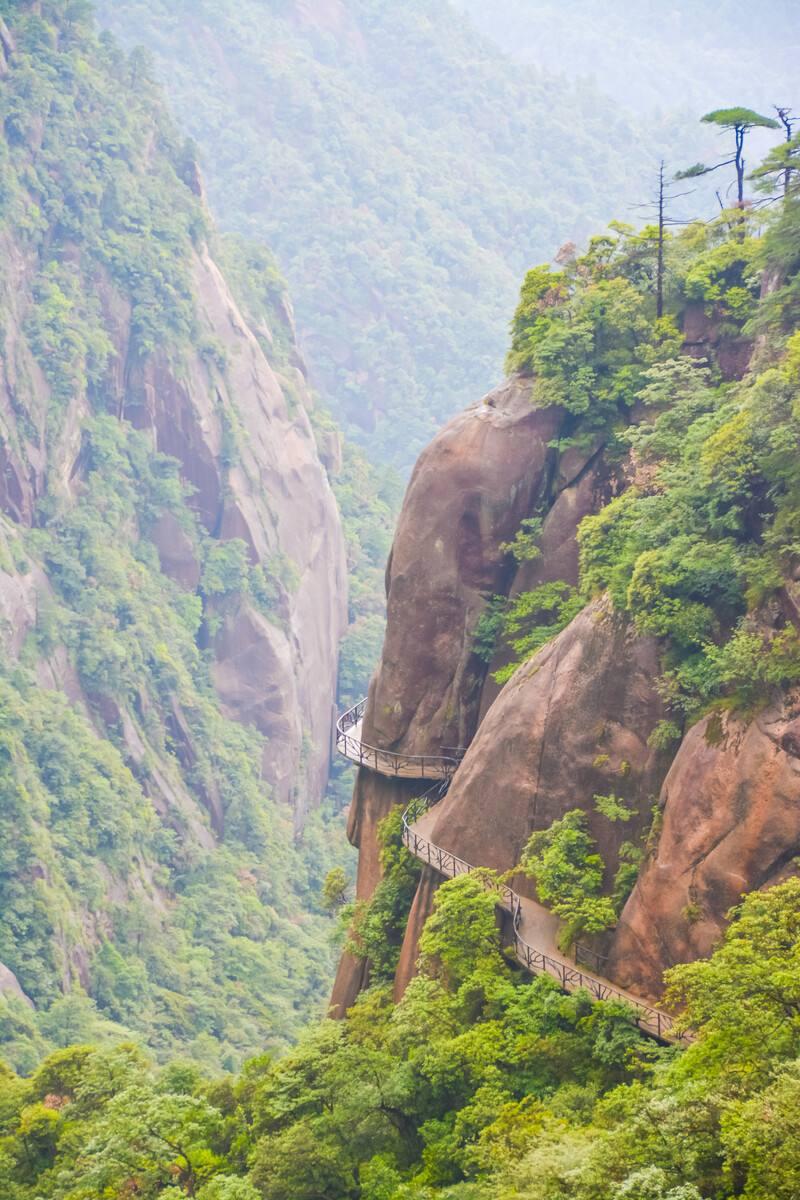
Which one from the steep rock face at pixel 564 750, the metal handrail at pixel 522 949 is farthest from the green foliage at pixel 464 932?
the steep rock face at pixel 564 750

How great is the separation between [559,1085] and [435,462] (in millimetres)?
15159

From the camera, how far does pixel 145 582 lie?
3743 inches

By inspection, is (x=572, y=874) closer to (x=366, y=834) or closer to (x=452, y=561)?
(x=452, y=561)

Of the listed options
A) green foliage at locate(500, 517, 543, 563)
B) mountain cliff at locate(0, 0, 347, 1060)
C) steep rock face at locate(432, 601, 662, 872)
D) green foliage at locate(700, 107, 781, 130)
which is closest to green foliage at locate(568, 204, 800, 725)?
steep rock face at locate(432, 601, 662, 872)

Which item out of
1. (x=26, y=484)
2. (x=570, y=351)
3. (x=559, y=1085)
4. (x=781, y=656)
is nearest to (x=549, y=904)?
(x=559, y=1085)

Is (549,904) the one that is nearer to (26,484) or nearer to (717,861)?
(717,861)

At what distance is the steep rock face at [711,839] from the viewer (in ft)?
85.6

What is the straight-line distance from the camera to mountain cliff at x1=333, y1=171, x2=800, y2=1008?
27.5 meters

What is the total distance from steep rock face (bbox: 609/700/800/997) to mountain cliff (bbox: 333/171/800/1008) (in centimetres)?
4

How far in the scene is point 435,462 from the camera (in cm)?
3759

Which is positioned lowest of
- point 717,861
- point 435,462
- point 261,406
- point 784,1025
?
point 784,1025

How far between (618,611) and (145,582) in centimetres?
6699

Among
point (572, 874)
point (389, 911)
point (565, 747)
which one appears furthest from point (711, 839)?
point (389, 911)

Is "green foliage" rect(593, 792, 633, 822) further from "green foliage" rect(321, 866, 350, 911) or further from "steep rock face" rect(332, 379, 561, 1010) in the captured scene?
Answer: "green foliage" rect(321, 866, 350, 911)
